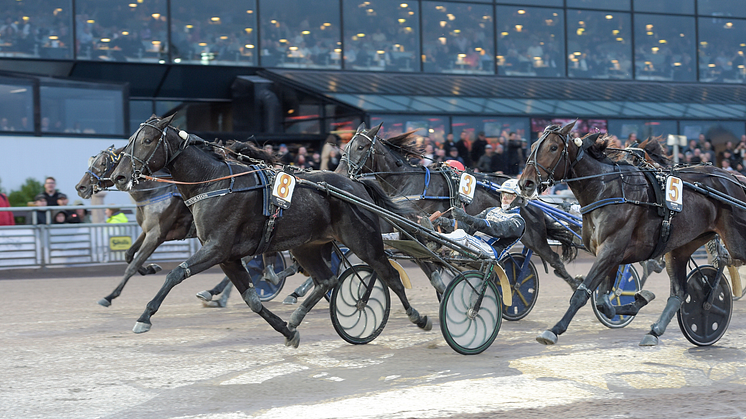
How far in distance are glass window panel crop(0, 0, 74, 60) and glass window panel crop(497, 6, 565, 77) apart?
12.4 m

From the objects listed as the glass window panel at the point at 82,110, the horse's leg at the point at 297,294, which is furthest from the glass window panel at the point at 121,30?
the horse's leg at the point at 297,294

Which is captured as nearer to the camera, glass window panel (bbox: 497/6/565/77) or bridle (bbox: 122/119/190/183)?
bridle (bbox: 122/119/190/183)

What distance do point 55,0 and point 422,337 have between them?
1571cm

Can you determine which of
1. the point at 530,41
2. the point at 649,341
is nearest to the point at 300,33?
the point at 530,41

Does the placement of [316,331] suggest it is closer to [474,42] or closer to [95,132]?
[95,132]

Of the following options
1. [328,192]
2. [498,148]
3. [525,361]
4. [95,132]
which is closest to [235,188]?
[328,192]

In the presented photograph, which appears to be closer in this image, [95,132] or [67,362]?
[67,362]

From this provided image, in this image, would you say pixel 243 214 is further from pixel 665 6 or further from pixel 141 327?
pixel 665 6

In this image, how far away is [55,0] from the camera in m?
19.6

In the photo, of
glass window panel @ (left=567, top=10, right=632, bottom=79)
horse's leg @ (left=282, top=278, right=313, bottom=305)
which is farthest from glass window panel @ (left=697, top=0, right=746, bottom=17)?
horse's leg @ (left=282, top=278, right=313, bottom=305)

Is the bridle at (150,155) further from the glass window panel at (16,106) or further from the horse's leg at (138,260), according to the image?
the glass window panel at (16,106)

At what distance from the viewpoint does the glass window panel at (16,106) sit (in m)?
17.3

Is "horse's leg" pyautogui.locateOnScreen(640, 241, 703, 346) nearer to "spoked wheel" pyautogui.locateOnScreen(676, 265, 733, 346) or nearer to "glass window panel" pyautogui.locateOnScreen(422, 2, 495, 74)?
"spoked wheel" pyautogui.locateOnScreen(676, 265, 733, 346)

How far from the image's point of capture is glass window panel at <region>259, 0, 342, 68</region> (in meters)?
22.3
